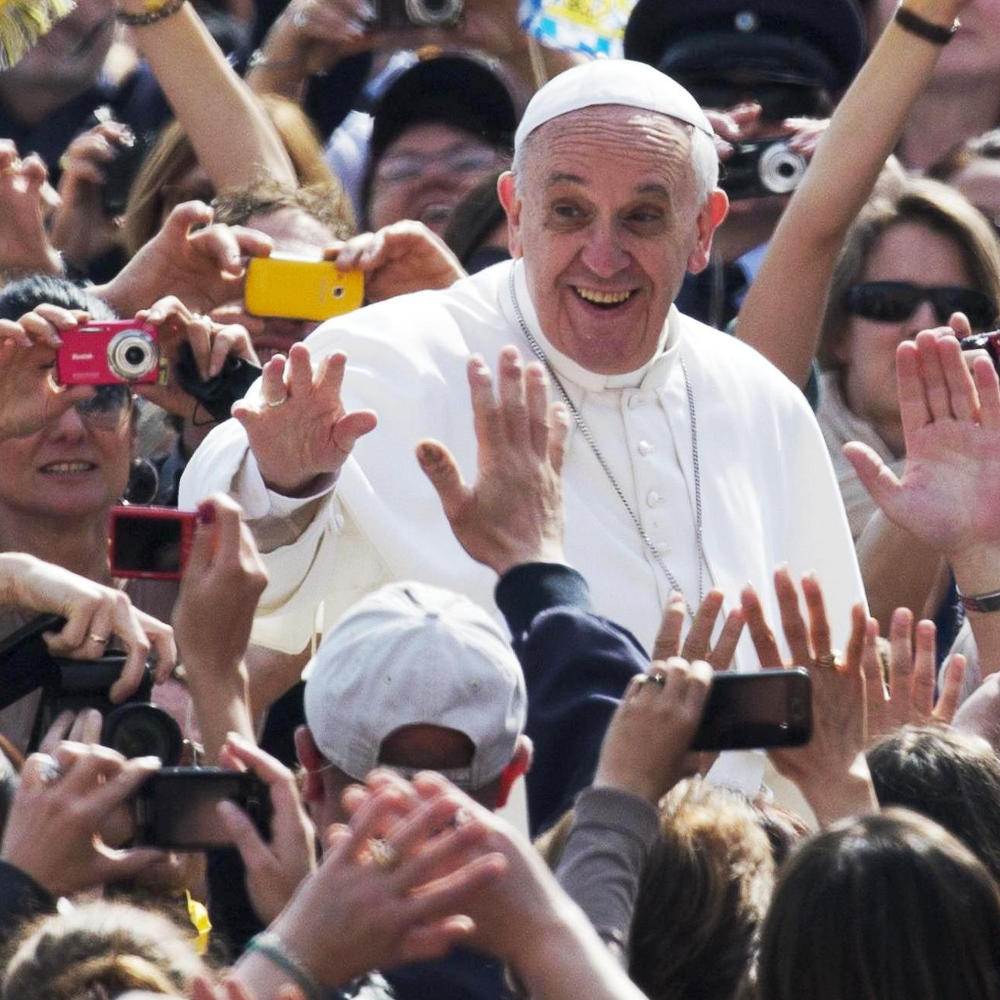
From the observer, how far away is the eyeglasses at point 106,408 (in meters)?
5.11

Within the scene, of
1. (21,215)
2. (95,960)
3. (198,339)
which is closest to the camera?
(95,960)

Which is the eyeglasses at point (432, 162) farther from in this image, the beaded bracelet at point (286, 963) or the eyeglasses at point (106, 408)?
the beaded bracelet at point (286, 963)

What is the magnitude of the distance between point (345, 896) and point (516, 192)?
256 cm

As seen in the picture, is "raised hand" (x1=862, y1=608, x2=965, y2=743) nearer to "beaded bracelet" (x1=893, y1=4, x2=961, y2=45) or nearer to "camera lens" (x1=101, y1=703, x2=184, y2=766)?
"camera lens" (x1=101, y1=703, x2=184, y2=766)

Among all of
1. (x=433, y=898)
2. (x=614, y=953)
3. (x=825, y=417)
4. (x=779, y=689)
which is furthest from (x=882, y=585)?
(x=433, y=898)

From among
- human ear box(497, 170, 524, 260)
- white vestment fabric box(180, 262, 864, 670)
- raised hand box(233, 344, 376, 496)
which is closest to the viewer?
raised hand box(233, 344, 376, 496)

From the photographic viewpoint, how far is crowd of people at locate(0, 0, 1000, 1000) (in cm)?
297

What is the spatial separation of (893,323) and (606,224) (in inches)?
52.6

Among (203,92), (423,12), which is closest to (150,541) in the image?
(203,92)

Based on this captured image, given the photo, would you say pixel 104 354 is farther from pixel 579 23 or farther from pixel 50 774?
pixel 579 23

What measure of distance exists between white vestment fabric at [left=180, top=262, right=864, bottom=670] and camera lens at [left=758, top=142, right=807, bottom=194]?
107 centimetres

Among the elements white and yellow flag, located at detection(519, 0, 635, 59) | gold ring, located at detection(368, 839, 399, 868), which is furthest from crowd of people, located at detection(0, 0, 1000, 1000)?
white and yellow flag, located at detection(519, 0, 635, 59)

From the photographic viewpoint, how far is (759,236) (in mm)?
6449

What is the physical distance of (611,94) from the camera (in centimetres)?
491
